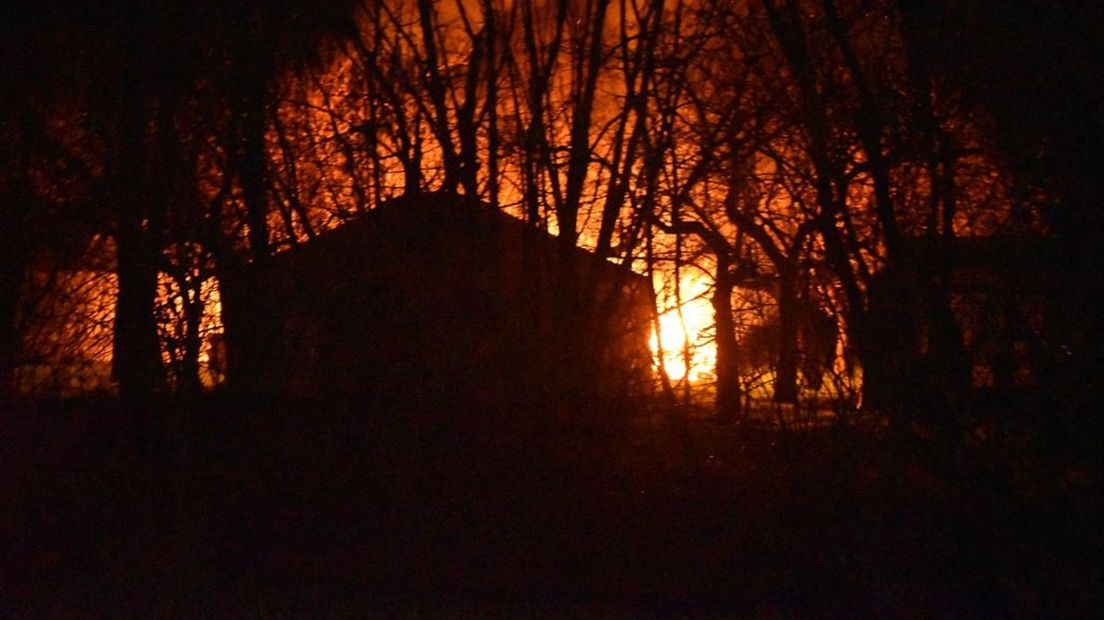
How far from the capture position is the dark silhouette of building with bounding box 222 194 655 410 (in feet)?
32.2

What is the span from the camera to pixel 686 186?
10062mm

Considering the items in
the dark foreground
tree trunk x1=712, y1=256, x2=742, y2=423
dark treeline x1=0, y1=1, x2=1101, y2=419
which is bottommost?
the dark foreground

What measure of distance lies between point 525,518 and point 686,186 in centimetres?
318

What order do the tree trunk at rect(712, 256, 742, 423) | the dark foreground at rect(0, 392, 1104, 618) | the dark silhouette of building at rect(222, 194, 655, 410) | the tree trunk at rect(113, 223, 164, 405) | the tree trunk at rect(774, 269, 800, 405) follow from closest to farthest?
the dark foreground at rect(0, 392, 1104, 618) → the tree trunk at rect(774, 269, 800, 405) → the tree trunk at rect(712, 256, 742, 423) → the dark silhouette of building at rect(222, 194, 655, 410) → the tree trunk at rect(113, 223, 164, 405)

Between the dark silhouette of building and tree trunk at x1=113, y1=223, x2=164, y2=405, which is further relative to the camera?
tree trunk at x1=113, y1=223, x2=164, y2=405

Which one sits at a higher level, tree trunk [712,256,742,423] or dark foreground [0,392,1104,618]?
tree trunk [712,256,742,423]

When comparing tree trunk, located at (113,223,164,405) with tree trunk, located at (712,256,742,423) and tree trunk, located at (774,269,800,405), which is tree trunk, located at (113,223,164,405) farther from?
tree trunk, located at (774,269,800,405)

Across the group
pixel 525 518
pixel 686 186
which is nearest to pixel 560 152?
pixel 686 186

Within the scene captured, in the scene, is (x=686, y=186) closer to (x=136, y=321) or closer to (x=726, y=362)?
(x=726, y=362)

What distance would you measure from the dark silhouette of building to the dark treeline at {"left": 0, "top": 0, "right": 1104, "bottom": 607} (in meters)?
0.14

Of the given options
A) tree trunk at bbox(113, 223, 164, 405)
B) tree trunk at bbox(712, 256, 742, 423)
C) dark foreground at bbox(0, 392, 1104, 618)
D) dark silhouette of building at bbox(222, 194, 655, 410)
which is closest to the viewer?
dark foreground at bbox(0, 392, 1104, 618)

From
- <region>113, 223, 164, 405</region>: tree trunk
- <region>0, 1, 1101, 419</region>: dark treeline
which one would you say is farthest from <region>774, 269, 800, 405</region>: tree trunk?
<region>113, 223, 164, 405</region>: tree trunk

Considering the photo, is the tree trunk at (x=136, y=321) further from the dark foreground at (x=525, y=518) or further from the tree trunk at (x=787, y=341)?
the tree trunk at (x=787, y=341)

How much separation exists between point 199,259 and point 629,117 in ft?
12.8
